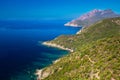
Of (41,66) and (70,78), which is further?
(41,66)

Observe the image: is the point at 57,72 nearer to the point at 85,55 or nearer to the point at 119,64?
the point at 85,55

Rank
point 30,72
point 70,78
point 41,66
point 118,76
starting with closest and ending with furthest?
1. point 118,76
2. point 70,78
3. point 30,72
4. point 41,66

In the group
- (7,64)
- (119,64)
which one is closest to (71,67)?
(119,64)

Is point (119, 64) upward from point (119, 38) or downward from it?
downward

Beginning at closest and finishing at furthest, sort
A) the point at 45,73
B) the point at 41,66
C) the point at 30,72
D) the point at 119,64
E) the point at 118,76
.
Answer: the point at 118,76, the point at 119,64, the point at 45,73, the point at 30,72, the point at 41,66

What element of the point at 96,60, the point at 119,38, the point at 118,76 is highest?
the point at 119,38

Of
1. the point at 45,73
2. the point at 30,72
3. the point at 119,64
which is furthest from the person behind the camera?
the point at 30,72

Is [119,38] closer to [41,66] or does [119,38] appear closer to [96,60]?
[96,60]

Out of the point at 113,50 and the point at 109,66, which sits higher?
the point at 113,50

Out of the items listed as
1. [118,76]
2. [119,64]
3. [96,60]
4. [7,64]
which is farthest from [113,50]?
[7,64]
